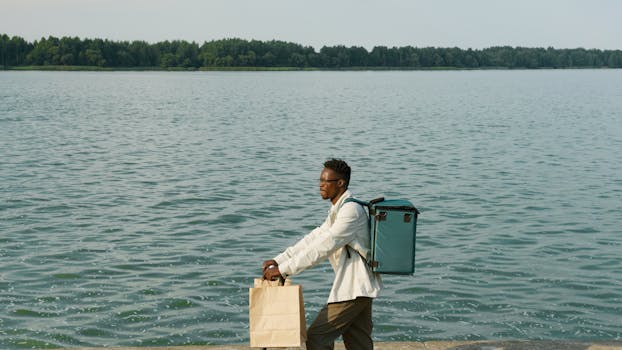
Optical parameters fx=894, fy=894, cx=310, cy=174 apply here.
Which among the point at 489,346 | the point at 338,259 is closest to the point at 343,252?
the point at 338,259

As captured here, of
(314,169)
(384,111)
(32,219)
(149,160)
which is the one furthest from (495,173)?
(384,111)

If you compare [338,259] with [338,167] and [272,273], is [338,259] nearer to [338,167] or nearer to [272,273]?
[272,273]

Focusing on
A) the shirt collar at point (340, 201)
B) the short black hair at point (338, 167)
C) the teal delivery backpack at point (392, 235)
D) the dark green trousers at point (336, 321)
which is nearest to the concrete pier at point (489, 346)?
the dark green trousers at point (336, 321)

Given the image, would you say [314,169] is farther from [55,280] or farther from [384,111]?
[384,111]

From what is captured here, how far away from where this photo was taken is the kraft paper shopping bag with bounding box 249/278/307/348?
22.2ft

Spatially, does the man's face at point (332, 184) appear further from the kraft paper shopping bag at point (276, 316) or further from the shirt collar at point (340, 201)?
the kraft paper shopping bag at point (276, 316)

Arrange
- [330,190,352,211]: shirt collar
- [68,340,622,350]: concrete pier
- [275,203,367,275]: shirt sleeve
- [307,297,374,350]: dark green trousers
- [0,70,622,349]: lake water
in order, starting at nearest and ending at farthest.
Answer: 1. [275,203,367,275]: shirt sleeve
2. [330,190,352,211]: shirt collar
3. [307,297,374,350]: dark green trousers
4. [68,340,622,350]: concrete pier
5. [0,70,622,349]: lake water

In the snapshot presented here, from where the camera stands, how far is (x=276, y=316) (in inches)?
268

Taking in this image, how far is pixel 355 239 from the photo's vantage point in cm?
687

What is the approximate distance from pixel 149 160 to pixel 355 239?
28646 millimetres

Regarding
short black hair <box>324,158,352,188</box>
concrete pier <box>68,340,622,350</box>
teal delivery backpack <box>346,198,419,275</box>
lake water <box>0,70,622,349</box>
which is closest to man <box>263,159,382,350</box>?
short black hair <box>324,158,352,188</box>

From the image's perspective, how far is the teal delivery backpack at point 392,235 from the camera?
6.77 metres

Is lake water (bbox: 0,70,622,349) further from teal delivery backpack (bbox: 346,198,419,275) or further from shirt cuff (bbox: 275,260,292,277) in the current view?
teal delivery backpack (bbox: 346,198,419,275)

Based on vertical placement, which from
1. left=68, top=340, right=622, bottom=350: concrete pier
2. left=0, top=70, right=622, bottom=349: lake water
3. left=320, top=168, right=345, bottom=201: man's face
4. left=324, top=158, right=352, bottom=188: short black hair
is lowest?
left=0, top=70, right=622, bottom=349: lake water
